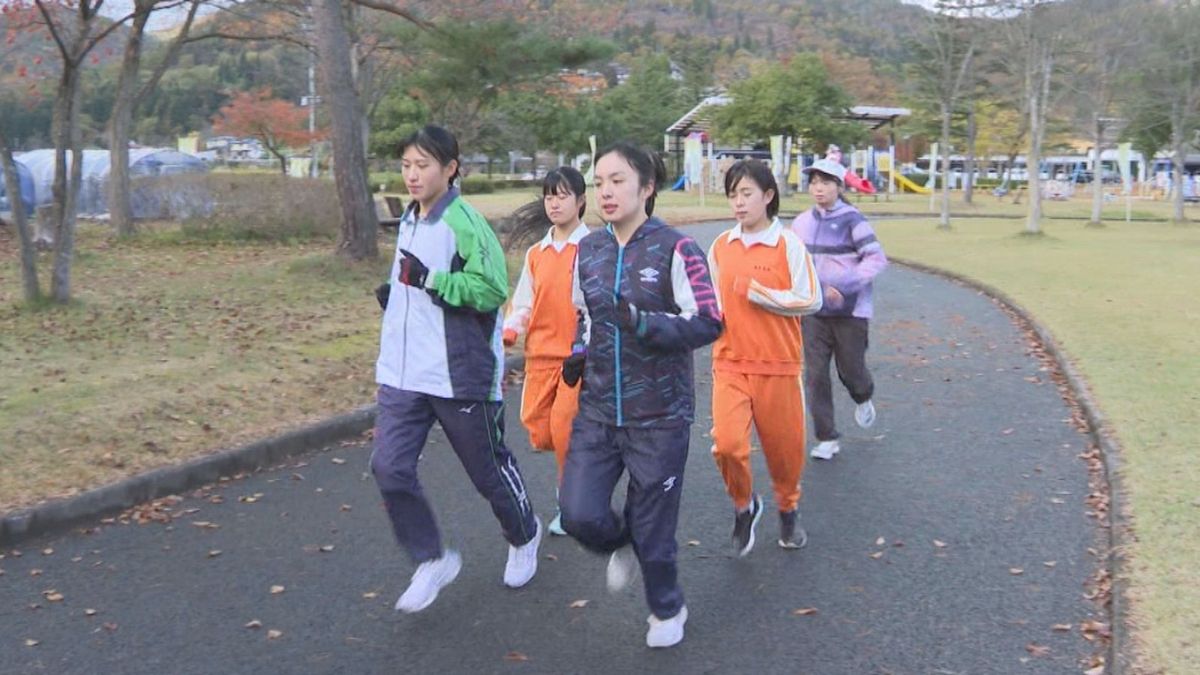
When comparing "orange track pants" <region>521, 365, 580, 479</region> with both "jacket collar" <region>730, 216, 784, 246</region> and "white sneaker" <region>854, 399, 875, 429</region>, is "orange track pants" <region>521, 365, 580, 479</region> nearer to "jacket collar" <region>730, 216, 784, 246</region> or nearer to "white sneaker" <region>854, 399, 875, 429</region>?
"jacket collar" <region>730, 216, 784, 246</region>

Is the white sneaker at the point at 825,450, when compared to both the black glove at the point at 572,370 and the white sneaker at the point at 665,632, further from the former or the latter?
the black glove at the point at 572,370

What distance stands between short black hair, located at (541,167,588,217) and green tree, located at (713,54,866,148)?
45.8 m

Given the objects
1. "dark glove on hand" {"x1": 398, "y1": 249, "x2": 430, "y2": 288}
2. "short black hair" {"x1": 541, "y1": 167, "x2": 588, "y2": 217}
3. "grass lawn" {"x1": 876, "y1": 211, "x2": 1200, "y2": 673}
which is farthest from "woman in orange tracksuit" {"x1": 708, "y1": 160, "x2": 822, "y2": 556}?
"grass lawn" {"x1": 876, "y1": 211, "x2": 1200, "y2": 673}

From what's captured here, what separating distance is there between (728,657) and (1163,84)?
34991 mm

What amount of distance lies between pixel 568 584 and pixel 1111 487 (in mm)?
3222

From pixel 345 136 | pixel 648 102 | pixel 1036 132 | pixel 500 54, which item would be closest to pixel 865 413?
pixel 345 136

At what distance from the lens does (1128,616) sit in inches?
167

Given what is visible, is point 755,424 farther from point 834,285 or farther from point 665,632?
point 834,285

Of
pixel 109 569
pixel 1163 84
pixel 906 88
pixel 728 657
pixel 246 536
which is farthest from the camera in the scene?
pixel 906 88

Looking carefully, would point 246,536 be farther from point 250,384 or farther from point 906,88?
point 906,88

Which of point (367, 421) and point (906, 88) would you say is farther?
point (906, 88)

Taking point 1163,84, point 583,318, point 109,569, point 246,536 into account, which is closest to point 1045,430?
point 583,318

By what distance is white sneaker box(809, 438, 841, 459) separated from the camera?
23.2ft

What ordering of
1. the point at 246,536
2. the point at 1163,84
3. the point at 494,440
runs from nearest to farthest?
the point at 494,440 → the point at 246,536 → the point at 1163,84
